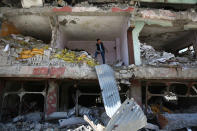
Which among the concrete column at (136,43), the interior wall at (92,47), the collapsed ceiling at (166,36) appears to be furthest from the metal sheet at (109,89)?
the interior wall at (92,47)

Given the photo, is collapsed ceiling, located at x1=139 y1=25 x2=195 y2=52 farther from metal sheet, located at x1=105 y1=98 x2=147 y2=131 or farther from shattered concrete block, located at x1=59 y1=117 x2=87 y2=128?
metal sheet, located at x1=105 y1=98 x2=147 y2=131

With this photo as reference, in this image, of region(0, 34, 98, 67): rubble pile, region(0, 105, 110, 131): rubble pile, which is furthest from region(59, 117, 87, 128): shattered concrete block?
region(0, 34, 98, 67): rubble pile

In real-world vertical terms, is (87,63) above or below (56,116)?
above

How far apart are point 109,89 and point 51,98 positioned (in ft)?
10.1

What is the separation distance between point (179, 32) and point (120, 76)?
495cm

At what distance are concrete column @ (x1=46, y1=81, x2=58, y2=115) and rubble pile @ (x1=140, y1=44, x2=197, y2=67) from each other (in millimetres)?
4283

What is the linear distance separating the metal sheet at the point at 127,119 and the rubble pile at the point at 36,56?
3.41 m

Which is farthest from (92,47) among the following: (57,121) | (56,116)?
(57,121)

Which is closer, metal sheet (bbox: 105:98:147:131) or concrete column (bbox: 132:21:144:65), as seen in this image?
metal sheet (bbox: 105:98:147:131)

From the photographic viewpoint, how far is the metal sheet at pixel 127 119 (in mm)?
4426

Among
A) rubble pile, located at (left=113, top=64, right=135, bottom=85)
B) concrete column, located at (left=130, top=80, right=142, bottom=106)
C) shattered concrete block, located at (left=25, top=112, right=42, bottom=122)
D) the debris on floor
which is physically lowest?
the debris on floor

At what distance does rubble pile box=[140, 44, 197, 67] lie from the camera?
25.9ft

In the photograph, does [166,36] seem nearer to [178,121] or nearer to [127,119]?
[178,121]

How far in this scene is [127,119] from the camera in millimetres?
4488
